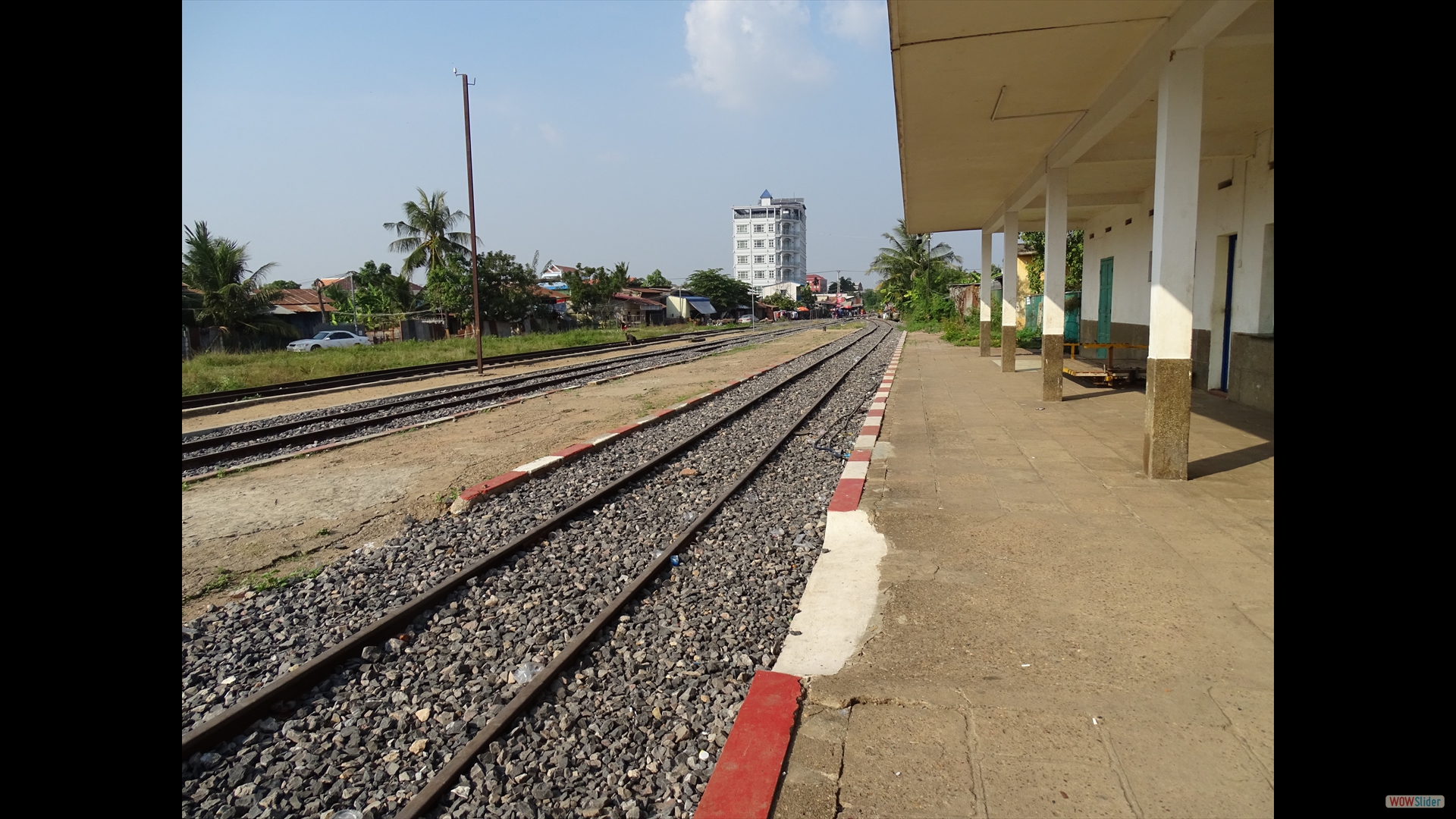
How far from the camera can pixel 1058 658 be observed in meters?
3.33

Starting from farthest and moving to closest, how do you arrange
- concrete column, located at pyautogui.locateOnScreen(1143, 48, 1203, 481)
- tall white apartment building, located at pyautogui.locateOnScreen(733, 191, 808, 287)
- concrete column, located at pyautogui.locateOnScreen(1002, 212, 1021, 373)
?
tall white apartment building, located at pyautogui.locateOnScreen(733, 191, 808, 287)
concrete column, located at pyautogui.locateOnScreen(1002, 212, 1021, 373)
concrete column, located at pyautogui.locateOnScreen(1143, 48, 1203, 481)

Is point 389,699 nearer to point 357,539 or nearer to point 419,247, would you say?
point 357,539

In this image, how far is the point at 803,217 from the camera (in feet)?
482

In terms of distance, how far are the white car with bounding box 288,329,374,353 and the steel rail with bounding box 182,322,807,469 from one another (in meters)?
17.3

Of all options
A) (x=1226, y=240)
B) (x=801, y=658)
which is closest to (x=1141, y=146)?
(x=1226, y=240)

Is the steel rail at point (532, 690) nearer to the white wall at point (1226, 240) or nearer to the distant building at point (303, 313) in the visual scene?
the white wall at point (1226, 240)

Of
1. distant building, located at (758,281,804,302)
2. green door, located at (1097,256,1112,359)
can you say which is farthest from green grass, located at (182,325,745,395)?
distant building, located at (758,281,804,302)

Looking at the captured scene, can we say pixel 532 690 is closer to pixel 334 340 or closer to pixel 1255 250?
pixel 1255 250

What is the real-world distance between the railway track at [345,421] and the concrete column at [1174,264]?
8168 millimetres

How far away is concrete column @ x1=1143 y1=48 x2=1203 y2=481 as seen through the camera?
237 inches

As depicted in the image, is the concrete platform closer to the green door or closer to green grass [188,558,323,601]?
green grass [188,558,323,601]

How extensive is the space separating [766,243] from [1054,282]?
126577 mm
